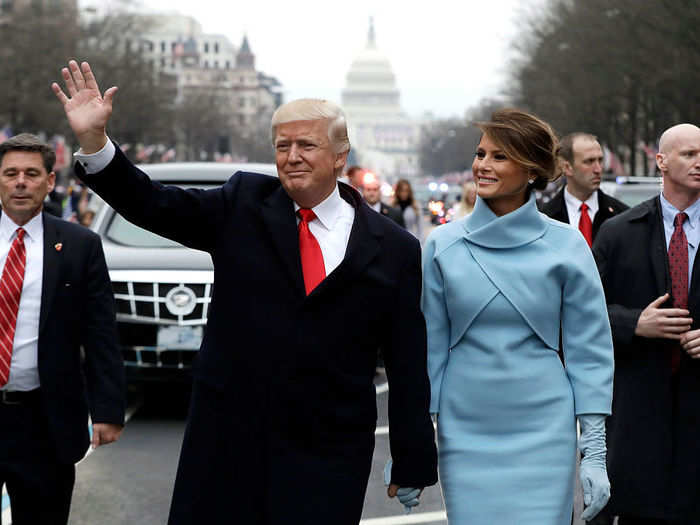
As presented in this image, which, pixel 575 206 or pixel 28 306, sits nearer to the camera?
pixel 28 306

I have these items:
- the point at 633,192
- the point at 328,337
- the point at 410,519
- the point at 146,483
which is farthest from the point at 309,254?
the point at 633,192

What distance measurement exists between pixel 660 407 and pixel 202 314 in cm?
540

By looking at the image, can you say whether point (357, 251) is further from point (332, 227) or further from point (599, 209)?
point (599, 209)

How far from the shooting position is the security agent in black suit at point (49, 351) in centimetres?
531

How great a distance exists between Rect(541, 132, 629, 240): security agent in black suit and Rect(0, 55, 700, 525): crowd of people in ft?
7.51

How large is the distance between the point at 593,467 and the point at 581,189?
11.3 feet

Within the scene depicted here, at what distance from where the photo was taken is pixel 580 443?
181 inches

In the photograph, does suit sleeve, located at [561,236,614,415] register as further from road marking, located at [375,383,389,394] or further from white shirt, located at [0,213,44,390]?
road marking, located at [375,383,389,394]

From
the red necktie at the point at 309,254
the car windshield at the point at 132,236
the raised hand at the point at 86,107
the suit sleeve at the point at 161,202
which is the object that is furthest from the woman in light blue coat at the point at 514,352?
the car windshield at the point at 132,236

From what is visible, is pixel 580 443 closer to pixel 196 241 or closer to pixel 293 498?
pixel 293 498

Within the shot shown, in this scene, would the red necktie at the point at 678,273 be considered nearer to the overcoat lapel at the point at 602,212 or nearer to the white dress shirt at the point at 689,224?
the white dress shirt at the point at 689,224

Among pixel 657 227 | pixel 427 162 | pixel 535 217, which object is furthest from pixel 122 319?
pixel 427 162

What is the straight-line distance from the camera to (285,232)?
4.25 meters

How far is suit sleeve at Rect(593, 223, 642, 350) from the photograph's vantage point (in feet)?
18.7
